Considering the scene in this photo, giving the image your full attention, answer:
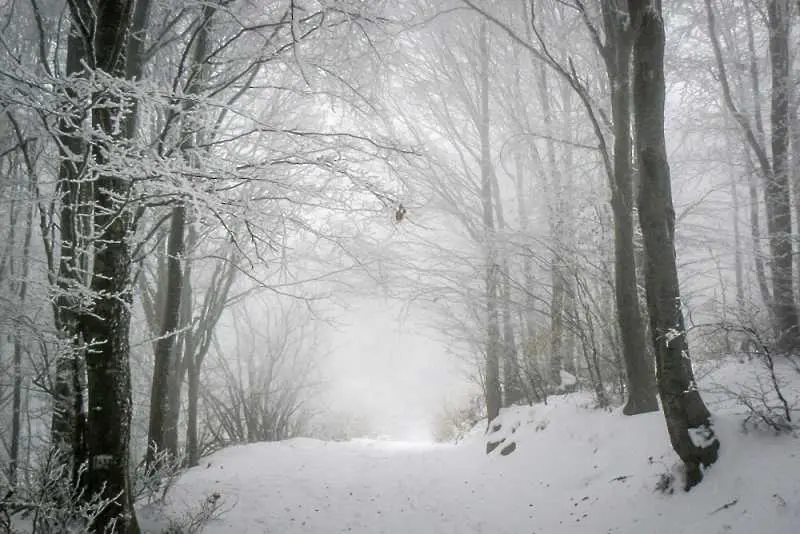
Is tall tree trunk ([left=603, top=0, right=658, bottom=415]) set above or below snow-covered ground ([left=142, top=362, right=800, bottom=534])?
above

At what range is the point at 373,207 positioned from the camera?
568 cm

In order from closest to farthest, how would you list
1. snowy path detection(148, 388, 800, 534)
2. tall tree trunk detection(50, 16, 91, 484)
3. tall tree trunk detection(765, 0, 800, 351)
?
tall tree trunk detection(50, 16, 91, 484)
snowy path detection(148, 388, 800, 534)
tall tree trunk detection(765, 0, 800, 351)

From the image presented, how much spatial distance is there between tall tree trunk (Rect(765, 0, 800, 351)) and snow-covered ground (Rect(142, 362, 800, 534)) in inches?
67.1

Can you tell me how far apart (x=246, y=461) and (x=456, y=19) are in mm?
8859

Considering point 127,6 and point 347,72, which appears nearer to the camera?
point 127,6

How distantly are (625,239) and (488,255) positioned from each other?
10.8 feet

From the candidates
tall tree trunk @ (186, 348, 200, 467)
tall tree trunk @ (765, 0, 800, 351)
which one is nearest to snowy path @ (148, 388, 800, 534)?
tall tree trunk @ (186, 348, 200, 467)

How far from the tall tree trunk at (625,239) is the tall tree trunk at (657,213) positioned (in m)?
1.13

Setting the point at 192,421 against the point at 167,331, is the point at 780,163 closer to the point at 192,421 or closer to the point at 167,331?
the point at 167,331

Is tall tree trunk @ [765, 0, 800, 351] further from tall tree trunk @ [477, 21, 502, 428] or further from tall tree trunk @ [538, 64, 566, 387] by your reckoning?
tall tree trunk @ [477, 21, 502, 428]

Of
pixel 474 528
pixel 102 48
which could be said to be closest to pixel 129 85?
pixel 102 48

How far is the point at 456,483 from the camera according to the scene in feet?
21.5

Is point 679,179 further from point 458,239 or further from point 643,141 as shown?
point 643,141

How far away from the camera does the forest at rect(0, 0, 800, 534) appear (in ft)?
11.0
